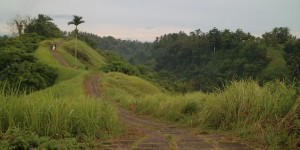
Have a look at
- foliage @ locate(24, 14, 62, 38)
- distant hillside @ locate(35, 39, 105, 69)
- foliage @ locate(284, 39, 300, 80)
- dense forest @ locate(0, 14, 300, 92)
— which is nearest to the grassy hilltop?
dense forest @ locate(0, 14, 300, 92)

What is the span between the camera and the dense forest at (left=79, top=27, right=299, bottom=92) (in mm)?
61281

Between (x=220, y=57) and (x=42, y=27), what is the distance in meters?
37.9

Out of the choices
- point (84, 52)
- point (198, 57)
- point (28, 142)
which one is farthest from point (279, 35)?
point (28, 142)

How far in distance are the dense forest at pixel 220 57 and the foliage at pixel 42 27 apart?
767cm

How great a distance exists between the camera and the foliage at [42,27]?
7688 centimetres

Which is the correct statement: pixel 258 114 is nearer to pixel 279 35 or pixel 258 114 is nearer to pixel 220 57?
pixel 220 57

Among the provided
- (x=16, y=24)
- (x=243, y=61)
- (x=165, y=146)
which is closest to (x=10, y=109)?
(x=165, y=146)

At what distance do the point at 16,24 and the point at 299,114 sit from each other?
8648cm

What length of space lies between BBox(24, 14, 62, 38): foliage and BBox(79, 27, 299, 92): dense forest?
7.67m

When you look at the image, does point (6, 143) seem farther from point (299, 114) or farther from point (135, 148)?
point (299, 114)

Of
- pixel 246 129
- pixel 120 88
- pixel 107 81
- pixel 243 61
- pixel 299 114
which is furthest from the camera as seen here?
pixel 243 61

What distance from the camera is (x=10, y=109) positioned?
21.3 feet

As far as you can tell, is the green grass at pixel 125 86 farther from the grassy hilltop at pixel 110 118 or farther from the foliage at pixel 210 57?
the grassy hilltop at pixel 110 118

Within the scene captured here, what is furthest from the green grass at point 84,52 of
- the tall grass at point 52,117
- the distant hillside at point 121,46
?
the distant hillside at point 121,46
